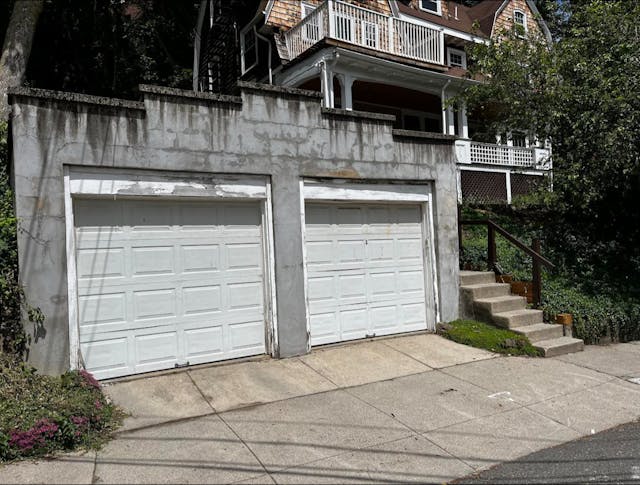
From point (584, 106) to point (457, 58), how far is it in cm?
1186

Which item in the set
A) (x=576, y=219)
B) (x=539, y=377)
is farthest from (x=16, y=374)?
(x=576, y=219)

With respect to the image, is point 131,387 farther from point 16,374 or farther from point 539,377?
point 539,377

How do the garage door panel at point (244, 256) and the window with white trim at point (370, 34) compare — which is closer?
the garage door panel at point (244, 256)

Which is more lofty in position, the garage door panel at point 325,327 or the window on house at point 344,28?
the window on house at point 344,28

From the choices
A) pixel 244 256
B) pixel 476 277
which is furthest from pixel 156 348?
pixel 476 277

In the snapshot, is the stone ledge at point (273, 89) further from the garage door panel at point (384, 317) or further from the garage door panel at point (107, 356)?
the garage door panel at point (107, 356)

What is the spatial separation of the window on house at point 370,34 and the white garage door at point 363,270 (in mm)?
8355

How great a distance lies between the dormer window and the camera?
1995 cm

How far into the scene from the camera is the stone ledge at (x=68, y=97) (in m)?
5.68

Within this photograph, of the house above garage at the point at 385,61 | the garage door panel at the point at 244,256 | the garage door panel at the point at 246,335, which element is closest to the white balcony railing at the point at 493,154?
the house above garage at the point at 385,61

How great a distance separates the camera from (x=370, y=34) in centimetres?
1539

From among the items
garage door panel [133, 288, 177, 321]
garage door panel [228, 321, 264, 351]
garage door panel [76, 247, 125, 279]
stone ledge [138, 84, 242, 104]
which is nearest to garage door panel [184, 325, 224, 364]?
garage door panel [228, 321, 264, 351]

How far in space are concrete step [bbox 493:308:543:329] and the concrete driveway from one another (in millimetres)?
825

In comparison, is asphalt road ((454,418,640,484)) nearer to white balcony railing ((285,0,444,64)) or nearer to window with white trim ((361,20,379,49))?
white balcony railing ((285,0,444,64))
